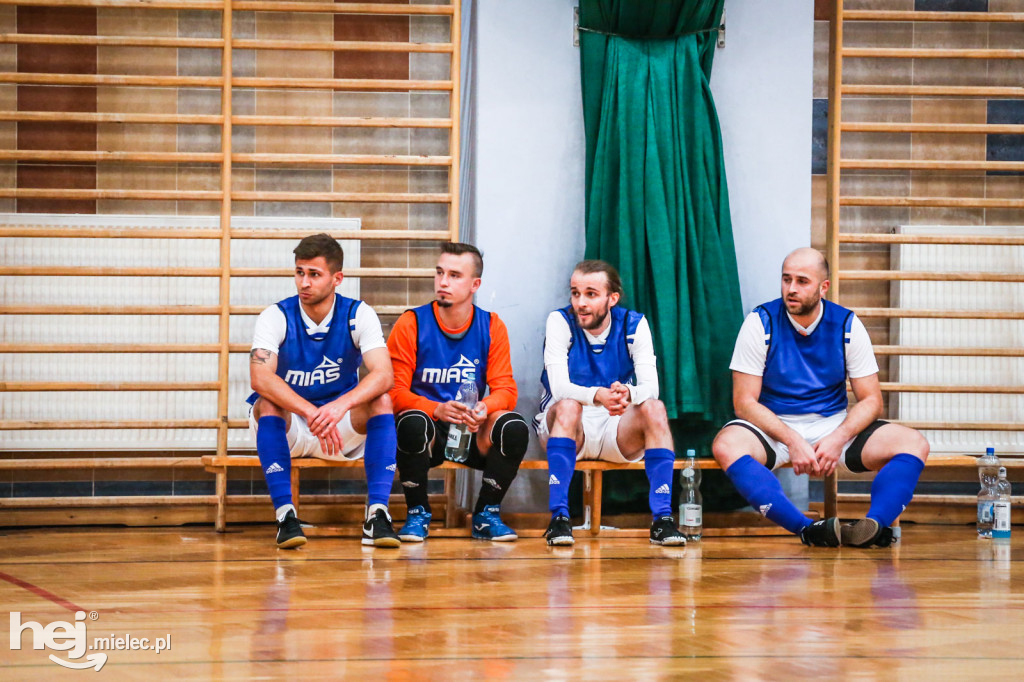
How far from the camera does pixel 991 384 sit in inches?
159

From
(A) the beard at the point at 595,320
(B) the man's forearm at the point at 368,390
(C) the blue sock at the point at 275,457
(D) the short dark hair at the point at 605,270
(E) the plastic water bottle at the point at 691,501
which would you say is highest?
(D) the short dark hair at the point at 605,270

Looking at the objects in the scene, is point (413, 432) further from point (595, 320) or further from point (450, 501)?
point (595, 320)

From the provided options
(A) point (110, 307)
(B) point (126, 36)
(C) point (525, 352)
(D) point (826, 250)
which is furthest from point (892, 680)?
(B) point (126, 36)

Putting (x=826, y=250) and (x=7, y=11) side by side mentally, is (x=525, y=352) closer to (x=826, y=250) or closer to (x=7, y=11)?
(x=826, y=250)

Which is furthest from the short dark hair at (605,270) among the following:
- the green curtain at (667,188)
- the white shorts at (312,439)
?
the white shorts at (312,439)

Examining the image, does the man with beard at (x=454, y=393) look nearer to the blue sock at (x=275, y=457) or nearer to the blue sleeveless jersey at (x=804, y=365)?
the blue sock at (x=275, y=457)

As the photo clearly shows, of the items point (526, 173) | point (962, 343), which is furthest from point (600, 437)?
point (962, 343)

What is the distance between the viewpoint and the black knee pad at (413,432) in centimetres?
326

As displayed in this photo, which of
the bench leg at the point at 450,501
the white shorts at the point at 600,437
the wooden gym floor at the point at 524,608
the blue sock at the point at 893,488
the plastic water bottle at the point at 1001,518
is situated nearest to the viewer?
the wooden gym floor at the point at 524,608

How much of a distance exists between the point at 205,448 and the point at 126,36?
5.33 feet

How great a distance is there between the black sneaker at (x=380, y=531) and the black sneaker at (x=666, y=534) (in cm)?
82

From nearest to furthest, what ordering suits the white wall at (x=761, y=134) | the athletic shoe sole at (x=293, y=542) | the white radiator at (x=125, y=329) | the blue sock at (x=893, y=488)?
the athletic shoe sole at (x=293, y=542)
the blue sock at (x=893, y=488)
the white radiator at (x=125, y=329)
the white wall at (x=761, y=134)

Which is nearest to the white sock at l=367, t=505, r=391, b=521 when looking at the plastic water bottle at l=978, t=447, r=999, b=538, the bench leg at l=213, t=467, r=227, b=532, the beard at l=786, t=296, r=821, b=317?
the bench leg at l=213, t=467, r=227, b=532

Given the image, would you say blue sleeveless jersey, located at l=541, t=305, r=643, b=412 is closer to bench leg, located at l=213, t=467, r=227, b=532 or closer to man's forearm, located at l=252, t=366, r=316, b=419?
man's forearm, located at l=252, t=366, r=316, b=419
